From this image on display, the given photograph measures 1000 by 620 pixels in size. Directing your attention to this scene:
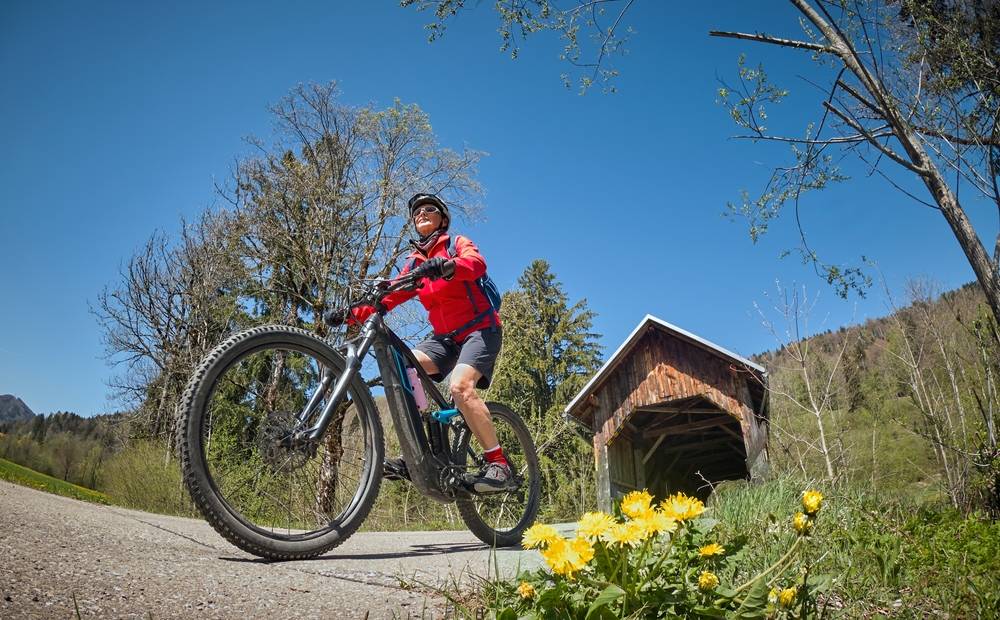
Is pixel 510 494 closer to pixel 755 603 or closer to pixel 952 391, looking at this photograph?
pixel 755 603

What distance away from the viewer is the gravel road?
56.2 inches

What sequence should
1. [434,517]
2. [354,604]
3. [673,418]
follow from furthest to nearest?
[673,418], [434,517], [354,604]

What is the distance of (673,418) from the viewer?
16.7 m

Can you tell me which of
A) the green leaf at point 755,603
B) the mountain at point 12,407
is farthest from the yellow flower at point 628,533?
the mountain at point 12,407

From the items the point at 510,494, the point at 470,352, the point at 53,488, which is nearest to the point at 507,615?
the point at 470,352

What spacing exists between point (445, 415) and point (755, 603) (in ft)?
8.93

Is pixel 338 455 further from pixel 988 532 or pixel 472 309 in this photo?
pixel 988 532

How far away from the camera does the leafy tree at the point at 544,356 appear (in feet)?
87.4

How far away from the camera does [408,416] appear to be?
11.3ft

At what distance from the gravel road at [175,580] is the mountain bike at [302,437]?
23 cm

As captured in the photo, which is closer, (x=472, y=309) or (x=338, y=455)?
(x=338, y=455)

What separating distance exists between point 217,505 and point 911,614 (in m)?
2.67

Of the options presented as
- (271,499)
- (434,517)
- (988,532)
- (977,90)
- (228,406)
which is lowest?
(434,517)

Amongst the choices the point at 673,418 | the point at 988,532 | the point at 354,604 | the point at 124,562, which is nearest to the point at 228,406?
the point at 124,562
